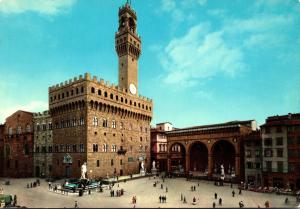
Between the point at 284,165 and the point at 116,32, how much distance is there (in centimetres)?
4785

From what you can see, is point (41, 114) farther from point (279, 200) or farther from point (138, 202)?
point (279, 200)

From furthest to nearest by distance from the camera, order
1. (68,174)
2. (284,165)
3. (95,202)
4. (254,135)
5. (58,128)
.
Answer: (58,128)
(68,174)
(254,135)
(284,165)
(95,202)

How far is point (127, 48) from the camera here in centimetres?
5834

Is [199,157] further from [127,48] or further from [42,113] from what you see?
[42,113]

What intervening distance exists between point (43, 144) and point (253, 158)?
4486 cm

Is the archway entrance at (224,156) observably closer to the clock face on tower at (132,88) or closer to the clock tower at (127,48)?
the clock face on tower at (132,88)

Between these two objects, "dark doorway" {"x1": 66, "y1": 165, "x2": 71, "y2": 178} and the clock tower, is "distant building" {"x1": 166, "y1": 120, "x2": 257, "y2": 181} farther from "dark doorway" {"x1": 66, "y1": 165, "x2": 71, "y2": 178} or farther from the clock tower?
"dark doorway" {"x1": 66, "y1": 165, "x2": 71, "y2": 178}

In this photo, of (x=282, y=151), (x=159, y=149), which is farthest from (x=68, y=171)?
(x=282, y=151)

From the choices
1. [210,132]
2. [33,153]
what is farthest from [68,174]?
[210,132]

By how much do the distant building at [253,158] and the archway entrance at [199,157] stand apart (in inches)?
689


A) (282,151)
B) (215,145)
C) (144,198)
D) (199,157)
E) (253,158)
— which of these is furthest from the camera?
(199,157)

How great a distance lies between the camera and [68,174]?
47156mm

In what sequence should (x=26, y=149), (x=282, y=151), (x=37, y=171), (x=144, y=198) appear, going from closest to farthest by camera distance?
(x=144, y=198) < (x=282, y=151) < (x=37, y=171) < (x=26, y=149)

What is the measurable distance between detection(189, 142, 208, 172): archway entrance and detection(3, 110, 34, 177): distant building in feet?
134
